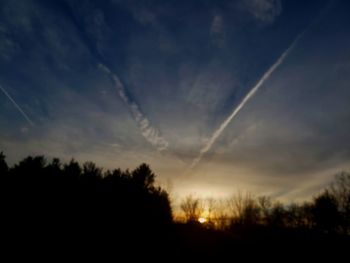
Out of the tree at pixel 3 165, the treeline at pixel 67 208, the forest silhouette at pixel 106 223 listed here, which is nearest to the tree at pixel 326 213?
the forest silhouette at pixel 106 223

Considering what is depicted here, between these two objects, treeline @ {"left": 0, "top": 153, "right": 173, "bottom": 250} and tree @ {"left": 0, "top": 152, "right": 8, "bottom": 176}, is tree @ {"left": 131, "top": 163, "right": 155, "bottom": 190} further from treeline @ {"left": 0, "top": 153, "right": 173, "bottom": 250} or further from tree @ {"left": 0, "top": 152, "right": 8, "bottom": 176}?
tree @ {"left": 0, "top": 152, "right": 8, "bottom": 176}

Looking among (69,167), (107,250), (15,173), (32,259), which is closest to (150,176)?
(69,167)

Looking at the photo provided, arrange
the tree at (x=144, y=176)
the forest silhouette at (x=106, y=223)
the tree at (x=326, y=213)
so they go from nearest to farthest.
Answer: the forest silhouette at (x=106, y=223), the tree at (x=326, y=213), the tree at (x=144, y=176)

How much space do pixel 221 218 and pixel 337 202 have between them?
28.4m

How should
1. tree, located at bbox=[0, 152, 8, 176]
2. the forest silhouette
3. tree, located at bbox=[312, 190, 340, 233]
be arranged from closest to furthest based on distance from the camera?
1. the forest silhouette
2. tree, located at bbox=[0, 152, 8, 176]
3. tree, located at bbox=[312, 190, 340, 233]

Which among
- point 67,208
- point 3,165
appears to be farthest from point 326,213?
point 3,165

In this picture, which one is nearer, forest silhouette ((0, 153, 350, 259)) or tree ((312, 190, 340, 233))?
forest silhouette ((0, 153, 350, 259))

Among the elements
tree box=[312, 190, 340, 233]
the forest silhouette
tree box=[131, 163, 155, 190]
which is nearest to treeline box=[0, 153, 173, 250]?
the forest silhouette

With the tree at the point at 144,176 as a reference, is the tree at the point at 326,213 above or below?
below

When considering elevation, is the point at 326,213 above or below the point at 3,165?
below

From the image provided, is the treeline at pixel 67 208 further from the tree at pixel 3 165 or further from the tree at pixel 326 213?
the tree at pixel 326 213

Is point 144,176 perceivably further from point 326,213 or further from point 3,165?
point 326,213

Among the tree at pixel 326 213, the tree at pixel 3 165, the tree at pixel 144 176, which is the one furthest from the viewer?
the tree at pixel 144 176

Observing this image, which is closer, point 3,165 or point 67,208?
point 67,208
